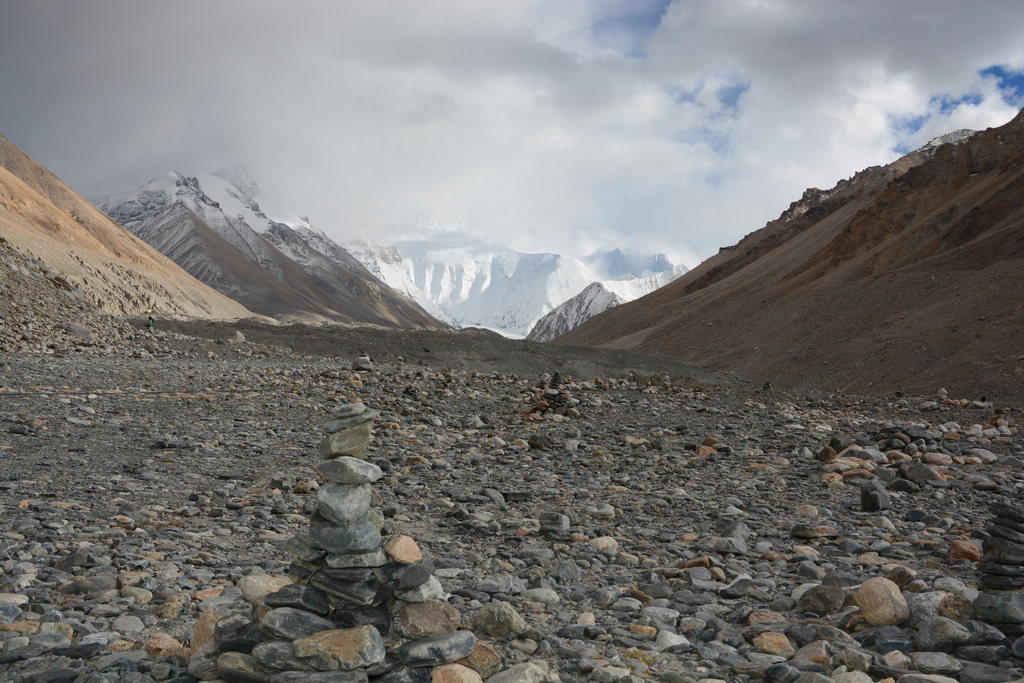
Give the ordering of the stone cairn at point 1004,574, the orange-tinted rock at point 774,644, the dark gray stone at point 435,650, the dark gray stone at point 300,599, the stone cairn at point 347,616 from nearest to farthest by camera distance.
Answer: the stone cairn at point 347,616
the dark gray stone at point 435,650
the dark gray stone at point 300,599
the orange-tinted rock at point 774,644
the stone cairn at point 1004,574

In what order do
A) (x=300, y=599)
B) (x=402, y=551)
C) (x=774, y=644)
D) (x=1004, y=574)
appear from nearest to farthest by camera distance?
(x=300, y=599) < (x=402, y=551) < (x=774, y=644) < (x=1004, y=574)

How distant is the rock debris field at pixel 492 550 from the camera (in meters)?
3.92

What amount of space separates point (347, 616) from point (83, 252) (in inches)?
2859

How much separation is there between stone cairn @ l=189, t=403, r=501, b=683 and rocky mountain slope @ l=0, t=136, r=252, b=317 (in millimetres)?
29399

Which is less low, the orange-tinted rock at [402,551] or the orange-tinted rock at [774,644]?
the orange-tinted rock at [402,551]

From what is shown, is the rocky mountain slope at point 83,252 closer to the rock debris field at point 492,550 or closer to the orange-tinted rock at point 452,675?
the rock debris field at point 492,550

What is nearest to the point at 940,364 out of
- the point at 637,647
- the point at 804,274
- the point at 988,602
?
the point at 988,602

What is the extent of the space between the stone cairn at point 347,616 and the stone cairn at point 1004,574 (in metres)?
3.38

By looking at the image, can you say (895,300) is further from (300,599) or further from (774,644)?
(300,599)

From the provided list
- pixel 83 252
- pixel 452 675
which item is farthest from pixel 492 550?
pixel 83 252

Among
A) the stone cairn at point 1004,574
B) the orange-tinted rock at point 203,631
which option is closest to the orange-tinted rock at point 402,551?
the orange-tinted rock at point 203,631

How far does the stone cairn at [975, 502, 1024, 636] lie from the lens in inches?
176

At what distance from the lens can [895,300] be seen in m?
34.9

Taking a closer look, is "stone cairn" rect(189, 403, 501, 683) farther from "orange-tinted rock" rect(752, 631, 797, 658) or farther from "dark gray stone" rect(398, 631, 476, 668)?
"orange-tinted rock" rect(752, 631, 797, 658)
